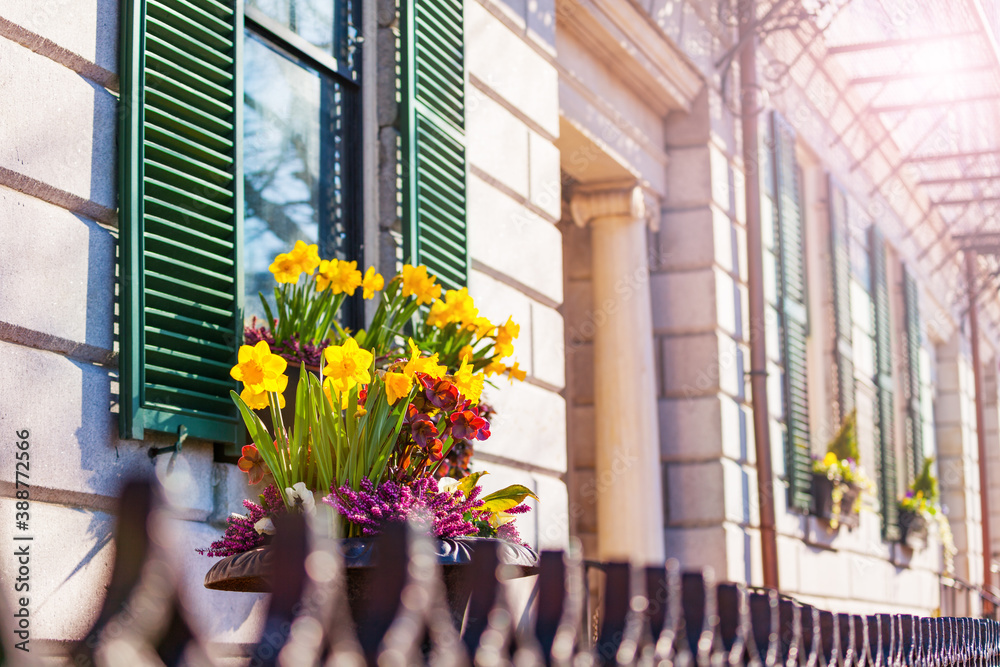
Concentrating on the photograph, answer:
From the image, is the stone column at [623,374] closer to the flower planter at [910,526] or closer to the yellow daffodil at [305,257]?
the yellow daffodil at [305,257]

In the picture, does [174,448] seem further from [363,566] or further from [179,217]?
[363,566]

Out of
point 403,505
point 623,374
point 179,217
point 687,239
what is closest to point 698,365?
point 623,374

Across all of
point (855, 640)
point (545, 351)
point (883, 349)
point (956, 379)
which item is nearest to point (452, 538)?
point (855, 640)

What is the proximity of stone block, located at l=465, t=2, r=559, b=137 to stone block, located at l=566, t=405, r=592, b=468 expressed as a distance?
106 inches

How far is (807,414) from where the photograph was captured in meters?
9.96

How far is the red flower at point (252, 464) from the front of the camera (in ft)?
10.5

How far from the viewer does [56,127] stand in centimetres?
326

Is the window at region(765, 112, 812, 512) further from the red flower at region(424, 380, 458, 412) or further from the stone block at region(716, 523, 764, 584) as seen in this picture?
the red flower at region(424, 380, 458, 412)

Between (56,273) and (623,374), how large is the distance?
5.41 m

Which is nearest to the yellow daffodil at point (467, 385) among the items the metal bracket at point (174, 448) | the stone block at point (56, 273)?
the metal bracket at point (174, 448)

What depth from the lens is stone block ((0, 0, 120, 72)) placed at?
3.23 metres

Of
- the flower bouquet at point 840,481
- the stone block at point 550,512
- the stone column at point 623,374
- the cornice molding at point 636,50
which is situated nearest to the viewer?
the stone block at point 550,512

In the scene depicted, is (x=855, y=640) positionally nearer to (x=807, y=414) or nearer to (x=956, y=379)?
(x=807, y=414)

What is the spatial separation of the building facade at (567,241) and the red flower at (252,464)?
0.98 ft
